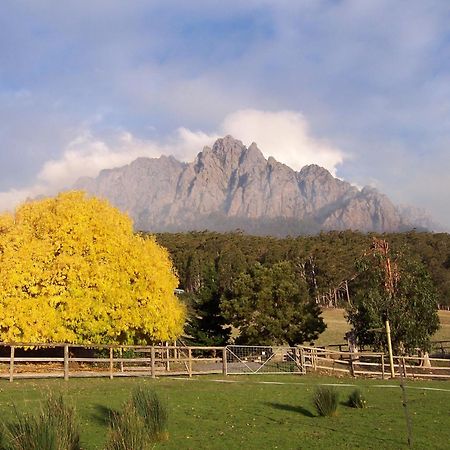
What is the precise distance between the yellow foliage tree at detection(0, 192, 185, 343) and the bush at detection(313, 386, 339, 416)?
15.2 meters

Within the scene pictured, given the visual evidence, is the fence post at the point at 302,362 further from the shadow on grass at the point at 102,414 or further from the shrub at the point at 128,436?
the shrub at the point at 128,436

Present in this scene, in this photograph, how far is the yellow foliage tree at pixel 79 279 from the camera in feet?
82.1

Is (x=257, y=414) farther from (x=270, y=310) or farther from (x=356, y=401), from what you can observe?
(x=270, y=310)

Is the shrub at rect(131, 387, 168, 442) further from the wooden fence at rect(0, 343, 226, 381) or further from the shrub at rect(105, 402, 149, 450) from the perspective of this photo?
the wooden fence at rect(0, 343, 226, 381)

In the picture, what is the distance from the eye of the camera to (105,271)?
88.6ft

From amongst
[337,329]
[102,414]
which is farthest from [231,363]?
[337,329]

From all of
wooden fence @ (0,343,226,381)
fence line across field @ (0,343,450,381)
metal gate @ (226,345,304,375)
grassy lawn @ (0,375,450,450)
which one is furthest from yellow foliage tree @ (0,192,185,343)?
grassy lawn @ (0,375,450,450)

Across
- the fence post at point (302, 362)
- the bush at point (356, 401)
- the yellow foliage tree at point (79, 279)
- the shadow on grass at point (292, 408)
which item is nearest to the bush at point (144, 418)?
the shadow on grass at point (292, 408)

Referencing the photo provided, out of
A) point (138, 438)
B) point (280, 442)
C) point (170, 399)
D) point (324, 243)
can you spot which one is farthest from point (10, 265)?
point (324, 243)

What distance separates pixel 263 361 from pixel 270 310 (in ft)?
42.7

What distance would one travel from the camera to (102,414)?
1294cm

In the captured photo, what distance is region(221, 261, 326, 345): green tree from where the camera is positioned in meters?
40.0

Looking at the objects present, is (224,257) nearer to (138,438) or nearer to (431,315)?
(431,315)

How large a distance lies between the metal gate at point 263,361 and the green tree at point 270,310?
985 centimetres
